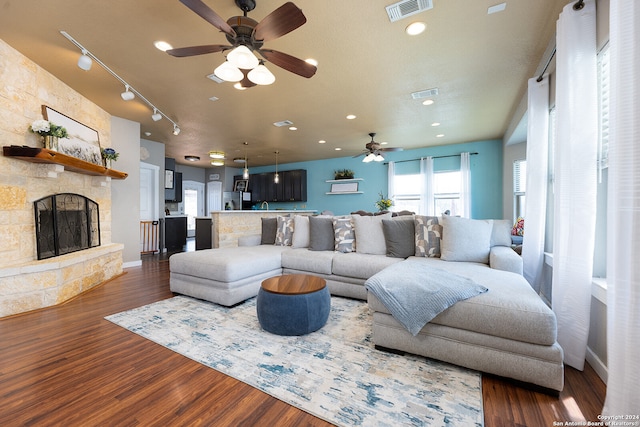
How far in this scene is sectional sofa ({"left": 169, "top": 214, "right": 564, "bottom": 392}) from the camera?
151cm

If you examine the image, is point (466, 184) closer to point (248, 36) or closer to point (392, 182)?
point (392, 182)

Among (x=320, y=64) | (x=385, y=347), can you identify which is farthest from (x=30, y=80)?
(x=385, y=347)

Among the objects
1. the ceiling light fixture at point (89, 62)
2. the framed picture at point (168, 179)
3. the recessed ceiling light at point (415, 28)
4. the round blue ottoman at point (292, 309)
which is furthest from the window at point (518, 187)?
the framed picture at point (168, 179)

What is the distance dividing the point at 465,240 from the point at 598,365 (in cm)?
133

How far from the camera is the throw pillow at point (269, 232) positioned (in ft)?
13.6

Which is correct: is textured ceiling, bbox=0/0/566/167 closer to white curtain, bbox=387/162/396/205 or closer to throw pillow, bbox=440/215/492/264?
throw pillow, bbox=440/215/492/264

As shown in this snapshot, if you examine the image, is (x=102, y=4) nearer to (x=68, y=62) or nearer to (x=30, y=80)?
(x=68, y=62)

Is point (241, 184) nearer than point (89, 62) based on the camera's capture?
No

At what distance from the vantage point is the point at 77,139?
12.1ft

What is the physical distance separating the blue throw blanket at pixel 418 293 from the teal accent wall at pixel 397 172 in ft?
17.3

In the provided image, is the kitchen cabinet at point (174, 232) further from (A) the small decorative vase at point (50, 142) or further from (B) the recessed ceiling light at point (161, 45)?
(B) the recessed ceiling light at point (161, 45)

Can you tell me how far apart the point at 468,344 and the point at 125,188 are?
18.8 feet

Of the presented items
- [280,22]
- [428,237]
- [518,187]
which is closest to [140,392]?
[280,22]

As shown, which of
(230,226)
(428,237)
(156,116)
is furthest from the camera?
(230,226)
